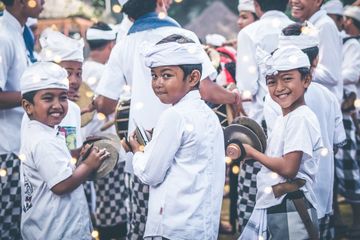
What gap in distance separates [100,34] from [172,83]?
11.8 feet

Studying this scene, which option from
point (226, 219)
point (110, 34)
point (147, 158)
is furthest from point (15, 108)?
point (226, 219)

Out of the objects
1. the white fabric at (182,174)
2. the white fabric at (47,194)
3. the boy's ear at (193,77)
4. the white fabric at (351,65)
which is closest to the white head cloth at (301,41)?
the boy's ear at (193,77)

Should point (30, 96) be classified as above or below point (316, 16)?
below

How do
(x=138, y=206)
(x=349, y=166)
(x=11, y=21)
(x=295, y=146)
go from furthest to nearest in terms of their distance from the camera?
(x=349, y=166), (x=11, y=21), (x=138, y=206), (x=295, y=146)

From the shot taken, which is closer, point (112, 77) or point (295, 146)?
point (295, 146)

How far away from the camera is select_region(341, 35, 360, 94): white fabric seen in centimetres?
625

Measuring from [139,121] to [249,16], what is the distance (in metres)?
2.84

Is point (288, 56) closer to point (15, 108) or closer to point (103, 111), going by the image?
point (103, 111)

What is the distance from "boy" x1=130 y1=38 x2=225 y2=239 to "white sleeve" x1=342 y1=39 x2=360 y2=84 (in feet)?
10.7

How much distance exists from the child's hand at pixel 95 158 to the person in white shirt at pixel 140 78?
23cm

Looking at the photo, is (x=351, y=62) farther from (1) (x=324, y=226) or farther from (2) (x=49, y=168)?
(2) (x=49, y=168)

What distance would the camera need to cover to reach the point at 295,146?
11.7 feet

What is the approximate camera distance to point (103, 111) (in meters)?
4.32

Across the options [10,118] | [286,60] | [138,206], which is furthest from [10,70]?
[286,60]
